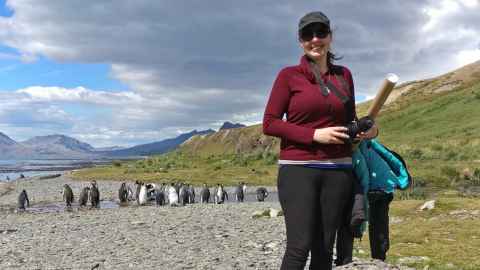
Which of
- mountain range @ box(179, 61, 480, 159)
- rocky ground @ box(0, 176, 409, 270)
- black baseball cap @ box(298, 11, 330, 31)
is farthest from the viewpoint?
mountain range @ box(179, 61, 480, 159)

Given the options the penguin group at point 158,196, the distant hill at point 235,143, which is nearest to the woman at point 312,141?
the penguin group at point 158,196

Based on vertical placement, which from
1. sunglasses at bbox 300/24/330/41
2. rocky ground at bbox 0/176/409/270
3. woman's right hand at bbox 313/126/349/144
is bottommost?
rocky ground at bbox 0/176/409/270

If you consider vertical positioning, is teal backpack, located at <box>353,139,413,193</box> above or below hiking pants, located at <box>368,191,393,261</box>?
above

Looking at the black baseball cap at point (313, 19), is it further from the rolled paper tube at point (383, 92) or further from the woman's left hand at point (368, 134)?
the woman's left hand at point (368, 134)

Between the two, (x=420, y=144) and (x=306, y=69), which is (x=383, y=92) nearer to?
(x=306, y=69)

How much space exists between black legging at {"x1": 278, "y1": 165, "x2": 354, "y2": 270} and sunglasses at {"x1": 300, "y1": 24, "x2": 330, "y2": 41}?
112 centimetres

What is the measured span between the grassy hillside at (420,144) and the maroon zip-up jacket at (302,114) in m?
20.3

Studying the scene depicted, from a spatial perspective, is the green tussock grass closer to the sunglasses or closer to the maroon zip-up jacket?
the maroon zip-up jacket

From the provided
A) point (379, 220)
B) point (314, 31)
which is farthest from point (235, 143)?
point (314, 31)

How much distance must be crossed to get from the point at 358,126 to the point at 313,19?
3.16ft

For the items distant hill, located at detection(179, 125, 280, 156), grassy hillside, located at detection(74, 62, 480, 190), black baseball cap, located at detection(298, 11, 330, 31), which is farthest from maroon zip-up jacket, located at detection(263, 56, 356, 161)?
Result: distant hill, located at detection(179, 125, 280, 156)

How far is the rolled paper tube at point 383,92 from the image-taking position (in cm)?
423

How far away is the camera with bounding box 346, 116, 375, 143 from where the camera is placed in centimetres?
434

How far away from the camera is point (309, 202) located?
14.4 feet
